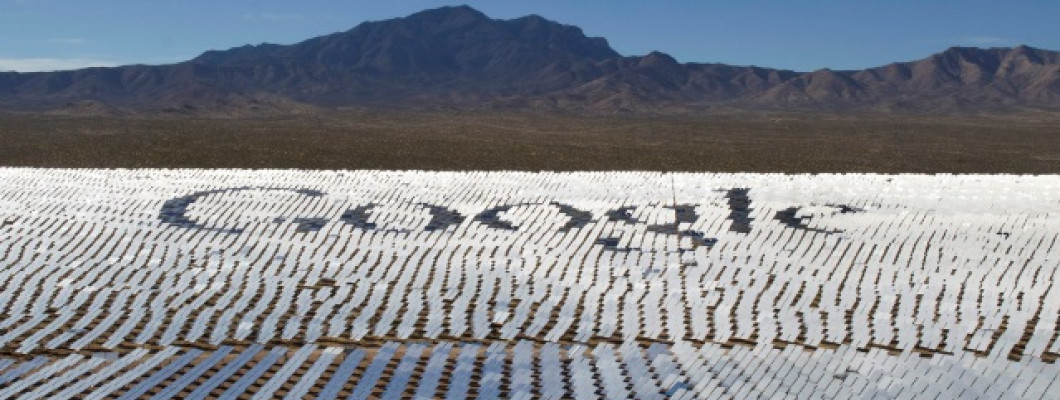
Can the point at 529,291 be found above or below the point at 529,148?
above

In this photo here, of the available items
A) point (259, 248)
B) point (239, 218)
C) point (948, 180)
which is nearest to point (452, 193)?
point (239, 218)

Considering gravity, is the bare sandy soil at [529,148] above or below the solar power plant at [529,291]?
below

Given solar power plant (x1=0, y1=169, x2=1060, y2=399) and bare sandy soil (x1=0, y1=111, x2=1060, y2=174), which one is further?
bare sandy soil (x1=0, y1=111, x2=1060, y2=174)

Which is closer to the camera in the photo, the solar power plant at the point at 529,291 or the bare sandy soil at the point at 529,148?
the solar power plant at the point at 529,291

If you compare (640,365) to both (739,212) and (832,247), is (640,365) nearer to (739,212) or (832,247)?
(832,247)

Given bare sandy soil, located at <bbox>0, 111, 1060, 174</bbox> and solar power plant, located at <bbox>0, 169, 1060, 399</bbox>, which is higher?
solar power plant, located at <bbox>0, 169, 1060, 399</bbox>

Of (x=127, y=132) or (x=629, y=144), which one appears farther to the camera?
(x=127, y=132)

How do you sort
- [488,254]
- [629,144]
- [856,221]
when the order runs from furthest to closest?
[629,144], [856,221], [488,254]

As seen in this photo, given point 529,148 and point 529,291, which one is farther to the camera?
point 529,148
